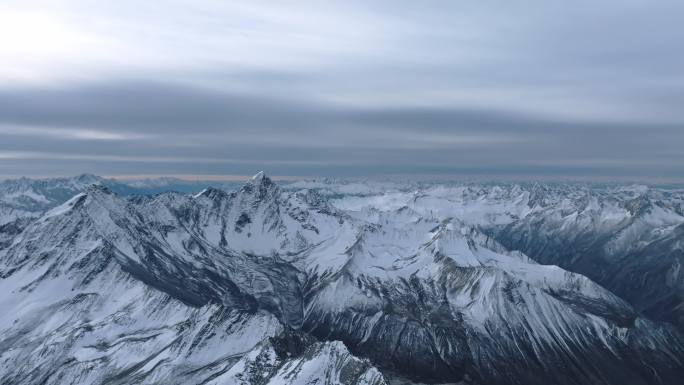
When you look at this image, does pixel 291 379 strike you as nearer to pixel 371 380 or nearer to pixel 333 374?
pixel 333 374

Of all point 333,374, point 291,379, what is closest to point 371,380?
point 333,374
